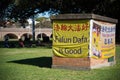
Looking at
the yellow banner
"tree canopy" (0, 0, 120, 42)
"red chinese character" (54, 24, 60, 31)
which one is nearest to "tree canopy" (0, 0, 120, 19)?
"tree canopy" (0, 0, 120, 42)

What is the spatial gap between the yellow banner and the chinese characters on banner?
426mm

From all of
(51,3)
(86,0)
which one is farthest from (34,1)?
(86,0)

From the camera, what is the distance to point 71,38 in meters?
16.1

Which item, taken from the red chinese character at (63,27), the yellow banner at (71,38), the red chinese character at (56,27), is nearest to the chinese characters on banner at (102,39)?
the yellow banner at (71,38)

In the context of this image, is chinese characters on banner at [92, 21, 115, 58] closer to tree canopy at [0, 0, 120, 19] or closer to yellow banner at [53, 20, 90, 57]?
yellow banner at [53, 20, 90, 57]

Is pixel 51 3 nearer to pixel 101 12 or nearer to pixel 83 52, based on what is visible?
pixel 101 12

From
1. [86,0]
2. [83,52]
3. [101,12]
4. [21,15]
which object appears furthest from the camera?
[21,15]

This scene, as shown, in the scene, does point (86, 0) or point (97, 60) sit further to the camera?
point (86, 0)

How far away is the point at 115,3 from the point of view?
Answer: 39875 mm

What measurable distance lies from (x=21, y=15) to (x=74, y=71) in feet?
106

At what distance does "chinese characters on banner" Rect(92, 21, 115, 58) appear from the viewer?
52.6ft

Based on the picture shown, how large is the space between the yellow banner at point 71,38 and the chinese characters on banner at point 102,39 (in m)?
0.43

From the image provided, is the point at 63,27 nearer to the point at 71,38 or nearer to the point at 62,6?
the point at 71,38

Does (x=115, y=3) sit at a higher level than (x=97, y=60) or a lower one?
higher
